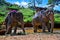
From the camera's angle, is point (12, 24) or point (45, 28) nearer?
point (12, 24)

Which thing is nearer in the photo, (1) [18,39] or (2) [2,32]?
(1) [18,39]

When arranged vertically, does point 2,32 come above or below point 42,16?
below

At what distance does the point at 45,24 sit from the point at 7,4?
19792 millimetres

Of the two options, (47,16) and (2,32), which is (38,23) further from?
(2,32)

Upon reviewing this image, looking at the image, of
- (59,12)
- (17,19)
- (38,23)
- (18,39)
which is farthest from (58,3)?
(18,39)

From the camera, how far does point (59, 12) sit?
83.2 ft

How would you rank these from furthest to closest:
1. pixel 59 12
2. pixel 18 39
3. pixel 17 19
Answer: pixel 59 12
pixel 17 19
pixel 18 39

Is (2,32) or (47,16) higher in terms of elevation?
(47,16)

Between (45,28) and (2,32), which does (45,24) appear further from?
(2,32)

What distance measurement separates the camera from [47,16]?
1045 cm

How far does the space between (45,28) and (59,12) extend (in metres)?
14.6

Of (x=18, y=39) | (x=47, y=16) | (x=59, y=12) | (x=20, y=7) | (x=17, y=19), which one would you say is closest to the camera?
(x=18, y=39)

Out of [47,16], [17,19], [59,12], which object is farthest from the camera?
[59,12]

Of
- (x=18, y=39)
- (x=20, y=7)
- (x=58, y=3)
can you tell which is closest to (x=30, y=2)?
(x=20, y=7)
